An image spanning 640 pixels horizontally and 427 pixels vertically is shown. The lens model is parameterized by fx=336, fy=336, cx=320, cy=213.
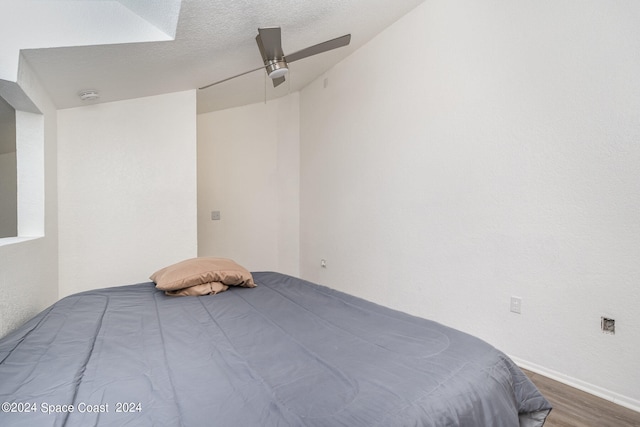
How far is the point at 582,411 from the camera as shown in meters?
1.72

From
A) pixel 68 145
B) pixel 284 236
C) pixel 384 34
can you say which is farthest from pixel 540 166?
pixel 68 145

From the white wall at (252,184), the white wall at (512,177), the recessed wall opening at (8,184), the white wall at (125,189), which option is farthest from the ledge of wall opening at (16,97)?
the white wall at (512,177)

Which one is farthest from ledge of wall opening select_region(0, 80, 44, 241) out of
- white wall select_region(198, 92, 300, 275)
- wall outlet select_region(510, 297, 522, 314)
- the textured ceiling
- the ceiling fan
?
wall outlet select_region(510, 297, 522, 314)

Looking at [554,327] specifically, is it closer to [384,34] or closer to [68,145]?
[384,34]

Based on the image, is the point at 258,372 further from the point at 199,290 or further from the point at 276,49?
the point at 276,49

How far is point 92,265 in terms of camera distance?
114 inches

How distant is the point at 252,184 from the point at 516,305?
3351 millimetres

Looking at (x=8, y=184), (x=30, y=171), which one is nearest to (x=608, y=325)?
(x=30, y=171)

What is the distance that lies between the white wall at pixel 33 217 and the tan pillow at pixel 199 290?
2.46ft

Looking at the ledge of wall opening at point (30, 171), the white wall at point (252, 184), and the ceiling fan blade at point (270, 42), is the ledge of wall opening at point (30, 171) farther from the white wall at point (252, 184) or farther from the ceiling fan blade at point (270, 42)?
the white wall at point (252, 184)

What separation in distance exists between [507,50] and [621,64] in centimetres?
65

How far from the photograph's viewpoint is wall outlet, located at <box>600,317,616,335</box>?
180cm

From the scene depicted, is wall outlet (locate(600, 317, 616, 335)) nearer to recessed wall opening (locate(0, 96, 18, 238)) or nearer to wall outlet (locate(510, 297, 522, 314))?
wall outlet (locate(510, 297, 522, 314))

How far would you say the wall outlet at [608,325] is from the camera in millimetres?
1804
